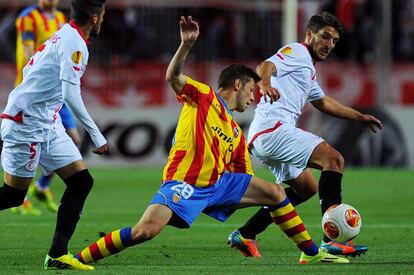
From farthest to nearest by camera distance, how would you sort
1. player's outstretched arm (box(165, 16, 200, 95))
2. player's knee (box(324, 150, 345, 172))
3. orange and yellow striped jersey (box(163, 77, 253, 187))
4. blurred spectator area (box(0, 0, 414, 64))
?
blurred spectator area (box(0, 0, 414, 64)) → player's knee (box(324, 150, 345, 172)) → orange and yellow striped jersey (box(163, 77, 253, 187)) → player's outstretched arm (box(165, 16, 200, 95))

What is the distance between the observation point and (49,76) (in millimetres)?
8109

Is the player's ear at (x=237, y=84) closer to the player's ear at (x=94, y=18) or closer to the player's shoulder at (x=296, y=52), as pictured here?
the player's ear at (x=94, y=18)

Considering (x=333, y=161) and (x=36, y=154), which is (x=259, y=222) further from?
(x=36, y=154)

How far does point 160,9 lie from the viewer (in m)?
21.3

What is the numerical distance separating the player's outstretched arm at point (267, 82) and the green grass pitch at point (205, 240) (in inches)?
47.8

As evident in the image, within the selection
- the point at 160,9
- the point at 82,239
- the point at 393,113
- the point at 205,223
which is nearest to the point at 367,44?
the point at 393,113

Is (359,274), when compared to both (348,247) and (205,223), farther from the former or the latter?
(205,223)

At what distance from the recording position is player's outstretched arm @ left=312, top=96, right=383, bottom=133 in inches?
A: 376

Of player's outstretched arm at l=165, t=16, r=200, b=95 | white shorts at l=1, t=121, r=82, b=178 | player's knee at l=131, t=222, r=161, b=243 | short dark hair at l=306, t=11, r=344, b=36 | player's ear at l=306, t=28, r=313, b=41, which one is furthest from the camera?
player's ear at l=306, t=28, r=313, b=41

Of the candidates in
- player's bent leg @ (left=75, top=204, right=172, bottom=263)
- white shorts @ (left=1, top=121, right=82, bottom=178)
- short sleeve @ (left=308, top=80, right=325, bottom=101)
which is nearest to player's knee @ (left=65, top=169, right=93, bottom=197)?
white shorts @ (left=1, top=121, right=82, bottom=178)

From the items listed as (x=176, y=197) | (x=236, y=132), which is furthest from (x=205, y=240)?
(x=176, y=197)

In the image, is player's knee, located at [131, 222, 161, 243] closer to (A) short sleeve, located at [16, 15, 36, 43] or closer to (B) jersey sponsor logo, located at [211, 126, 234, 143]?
(B) jersey sponsor logo, located at [211, 126, 234, 143]

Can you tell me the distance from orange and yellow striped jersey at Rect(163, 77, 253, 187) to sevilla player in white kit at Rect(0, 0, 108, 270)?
539mm

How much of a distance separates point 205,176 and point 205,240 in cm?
233
